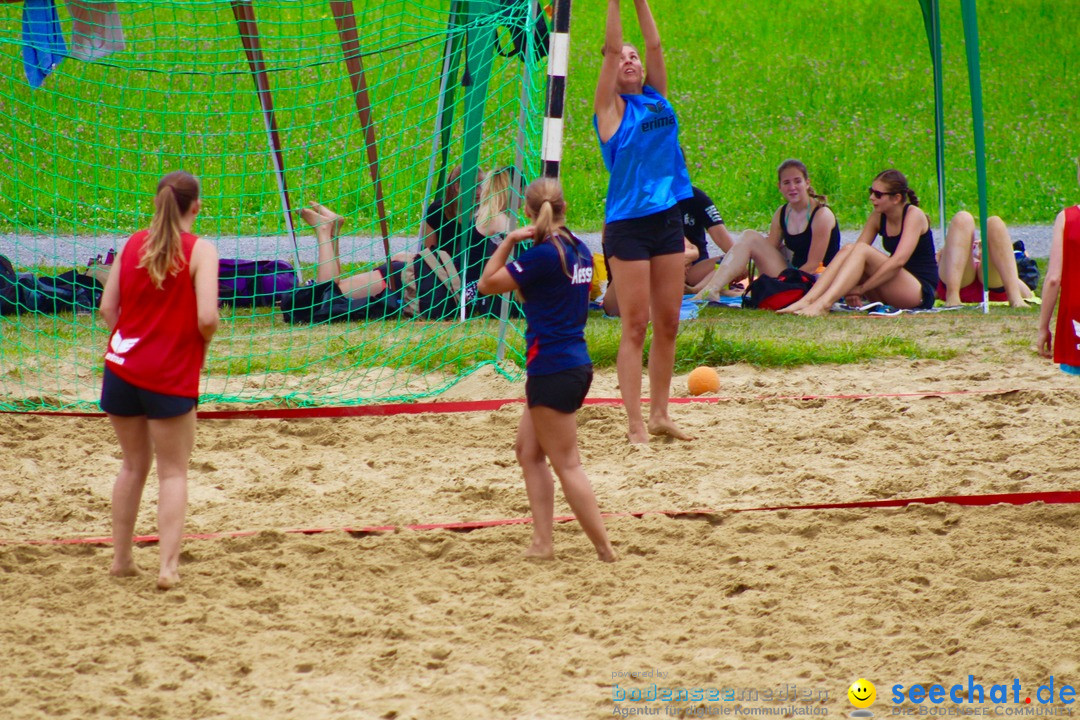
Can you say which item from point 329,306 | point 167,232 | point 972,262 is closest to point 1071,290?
point 167,232

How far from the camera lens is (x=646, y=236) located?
4.93m

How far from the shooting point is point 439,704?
2795mm

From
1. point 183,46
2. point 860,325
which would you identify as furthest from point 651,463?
point 183,46

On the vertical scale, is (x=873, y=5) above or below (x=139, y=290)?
above

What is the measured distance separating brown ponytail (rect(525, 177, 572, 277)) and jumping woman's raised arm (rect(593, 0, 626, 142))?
117 cm

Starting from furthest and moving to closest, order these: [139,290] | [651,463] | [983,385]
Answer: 1. [983,385]
2. [651,463]
3. [139,290]

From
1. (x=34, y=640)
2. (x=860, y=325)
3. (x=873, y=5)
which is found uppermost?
(x=873, y=5)

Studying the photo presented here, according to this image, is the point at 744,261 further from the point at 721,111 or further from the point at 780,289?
the point at 721,111

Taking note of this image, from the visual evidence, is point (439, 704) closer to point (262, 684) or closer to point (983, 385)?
point (262, 684)

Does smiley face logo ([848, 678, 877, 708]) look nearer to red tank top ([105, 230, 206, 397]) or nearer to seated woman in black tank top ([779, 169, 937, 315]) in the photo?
red tank top ([105, 230, 206, 397])

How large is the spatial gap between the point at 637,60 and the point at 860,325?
11.6 ft

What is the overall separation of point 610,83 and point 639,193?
476 mm

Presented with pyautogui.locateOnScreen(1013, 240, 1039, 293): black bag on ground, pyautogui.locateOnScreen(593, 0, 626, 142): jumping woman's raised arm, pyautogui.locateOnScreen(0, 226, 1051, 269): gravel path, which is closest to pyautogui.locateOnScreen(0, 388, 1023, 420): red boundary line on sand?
pyautogui.locateOnScreen(593, 0, 626, 142): jumping woman's raised arm

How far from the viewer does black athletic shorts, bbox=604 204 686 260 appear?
4.92 metres
